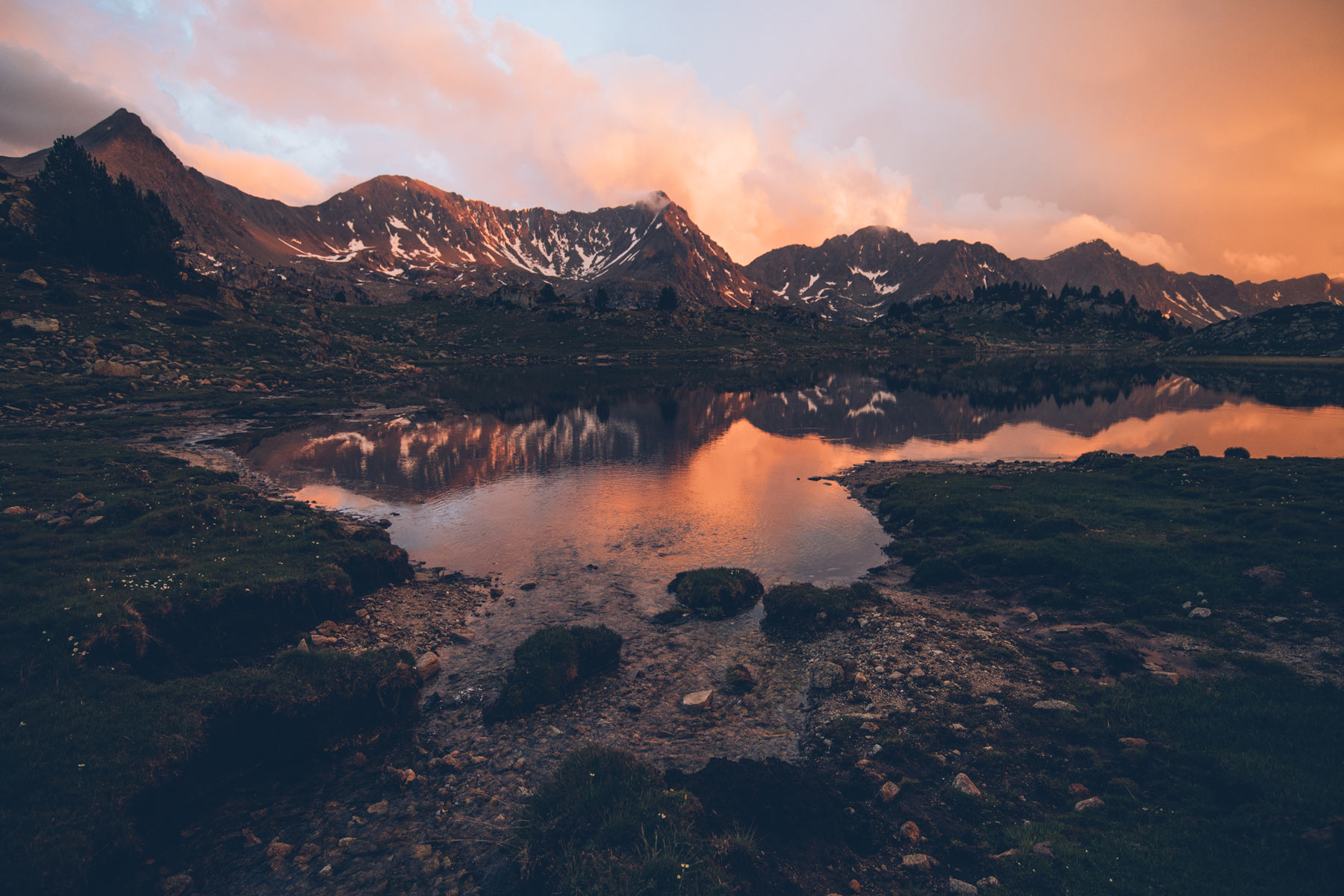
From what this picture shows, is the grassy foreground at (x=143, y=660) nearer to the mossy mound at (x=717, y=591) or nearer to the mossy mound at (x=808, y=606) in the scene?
the mossy mound at (x=717, y=591)

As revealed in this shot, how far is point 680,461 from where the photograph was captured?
47688mm

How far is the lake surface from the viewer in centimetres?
2830

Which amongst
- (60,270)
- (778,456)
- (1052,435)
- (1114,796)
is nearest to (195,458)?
(778,456)

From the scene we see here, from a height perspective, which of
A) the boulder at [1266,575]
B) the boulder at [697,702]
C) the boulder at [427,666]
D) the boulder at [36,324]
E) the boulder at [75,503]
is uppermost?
the boulder at [36,324]

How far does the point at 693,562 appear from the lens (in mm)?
26984

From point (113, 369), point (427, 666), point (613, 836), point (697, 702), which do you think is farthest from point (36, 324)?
point (613, 836)

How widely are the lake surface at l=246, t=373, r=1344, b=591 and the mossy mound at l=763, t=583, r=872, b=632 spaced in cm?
292

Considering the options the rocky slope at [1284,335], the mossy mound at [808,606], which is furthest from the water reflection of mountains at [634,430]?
the rocky slope at [1284,335]

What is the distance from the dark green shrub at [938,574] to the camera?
23.5 metres

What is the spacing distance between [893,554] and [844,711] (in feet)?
45.1

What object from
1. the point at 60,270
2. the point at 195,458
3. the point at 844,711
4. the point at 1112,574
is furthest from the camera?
the point at 60,270

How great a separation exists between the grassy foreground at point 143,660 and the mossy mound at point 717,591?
11.1m

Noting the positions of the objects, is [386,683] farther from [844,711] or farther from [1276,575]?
[1276,575]

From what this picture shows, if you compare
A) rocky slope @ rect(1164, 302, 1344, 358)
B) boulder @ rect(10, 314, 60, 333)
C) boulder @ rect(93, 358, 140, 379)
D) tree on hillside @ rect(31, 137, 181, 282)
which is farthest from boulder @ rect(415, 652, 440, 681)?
rocky slope @ rect(1164, 302, 1344, 358)
